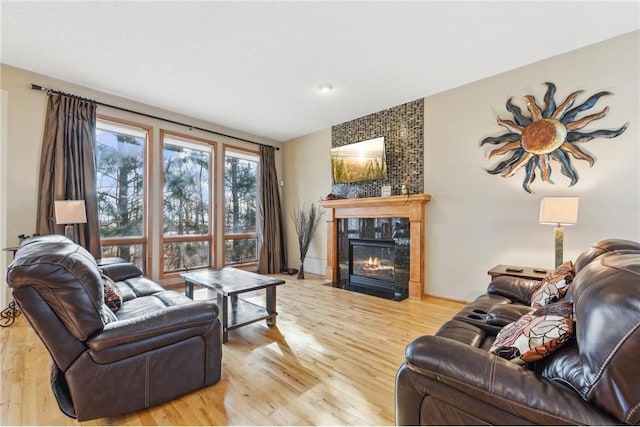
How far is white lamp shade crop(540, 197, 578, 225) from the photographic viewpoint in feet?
8.19

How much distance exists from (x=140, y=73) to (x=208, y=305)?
2892 mm

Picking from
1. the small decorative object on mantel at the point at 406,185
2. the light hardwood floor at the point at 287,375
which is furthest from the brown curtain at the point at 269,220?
the small decorative object on mantel at the point at 406,185

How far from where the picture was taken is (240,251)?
532 centimetres

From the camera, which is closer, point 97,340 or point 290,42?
point 97,340

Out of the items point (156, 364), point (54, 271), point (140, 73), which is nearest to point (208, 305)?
point (156, 364)

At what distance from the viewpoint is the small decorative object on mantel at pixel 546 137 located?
9.00ft

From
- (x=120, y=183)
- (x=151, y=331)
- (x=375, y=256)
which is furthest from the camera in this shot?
(x=375, y=256)

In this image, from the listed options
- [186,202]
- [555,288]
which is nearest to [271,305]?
[555,288]

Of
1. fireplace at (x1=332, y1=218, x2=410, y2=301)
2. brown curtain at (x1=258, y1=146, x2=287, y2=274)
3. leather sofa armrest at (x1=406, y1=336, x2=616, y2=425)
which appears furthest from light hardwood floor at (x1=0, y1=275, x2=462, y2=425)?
brown curtain at (x1=258, y1=146, x2=287, y2=274)

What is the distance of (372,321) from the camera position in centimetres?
296

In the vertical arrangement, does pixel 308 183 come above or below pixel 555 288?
above

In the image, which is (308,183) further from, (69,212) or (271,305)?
(69,212)

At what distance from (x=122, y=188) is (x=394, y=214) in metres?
3.92

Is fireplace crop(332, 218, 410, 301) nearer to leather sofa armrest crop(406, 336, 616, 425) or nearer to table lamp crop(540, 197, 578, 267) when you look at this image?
table lamp crop(540, 197, 578, 267)
